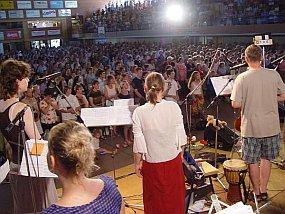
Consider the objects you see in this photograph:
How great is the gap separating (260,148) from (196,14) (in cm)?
1731

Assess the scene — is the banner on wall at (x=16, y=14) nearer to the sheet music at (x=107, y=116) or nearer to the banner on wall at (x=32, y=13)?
the banner on wall at (x=32, y=13)

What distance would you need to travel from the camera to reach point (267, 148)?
162 inches

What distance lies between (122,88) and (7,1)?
24947 mm

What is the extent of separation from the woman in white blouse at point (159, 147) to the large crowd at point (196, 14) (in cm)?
1341

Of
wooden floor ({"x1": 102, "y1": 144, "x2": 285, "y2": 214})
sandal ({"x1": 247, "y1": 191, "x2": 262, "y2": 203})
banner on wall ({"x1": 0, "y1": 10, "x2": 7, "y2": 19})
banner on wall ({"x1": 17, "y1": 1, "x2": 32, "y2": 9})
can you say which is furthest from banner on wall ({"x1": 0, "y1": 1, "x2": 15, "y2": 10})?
sandal ({"x1": 247, "y1": 191, "x2": 262, "y2": 203})

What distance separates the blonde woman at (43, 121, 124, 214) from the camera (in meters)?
1.73

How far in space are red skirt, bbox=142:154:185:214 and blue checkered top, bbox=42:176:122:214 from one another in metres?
1.61

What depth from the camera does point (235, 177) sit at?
4465mm

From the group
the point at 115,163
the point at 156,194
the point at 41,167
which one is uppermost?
the point at 41,167

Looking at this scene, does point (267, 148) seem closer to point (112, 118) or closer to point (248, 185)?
point (248, 185)

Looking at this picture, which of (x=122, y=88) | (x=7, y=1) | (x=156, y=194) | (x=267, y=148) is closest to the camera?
(x=156, y=194)

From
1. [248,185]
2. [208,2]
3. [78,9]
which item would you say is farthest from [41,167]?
[78,9]

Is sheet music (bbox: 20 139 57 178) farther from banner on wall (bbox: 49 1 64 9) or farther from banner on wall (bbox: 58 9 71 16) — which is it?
banner on wall (bbox: 58 9 71 16)

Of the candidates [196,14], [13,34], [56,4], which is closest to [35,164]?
[196,14]
